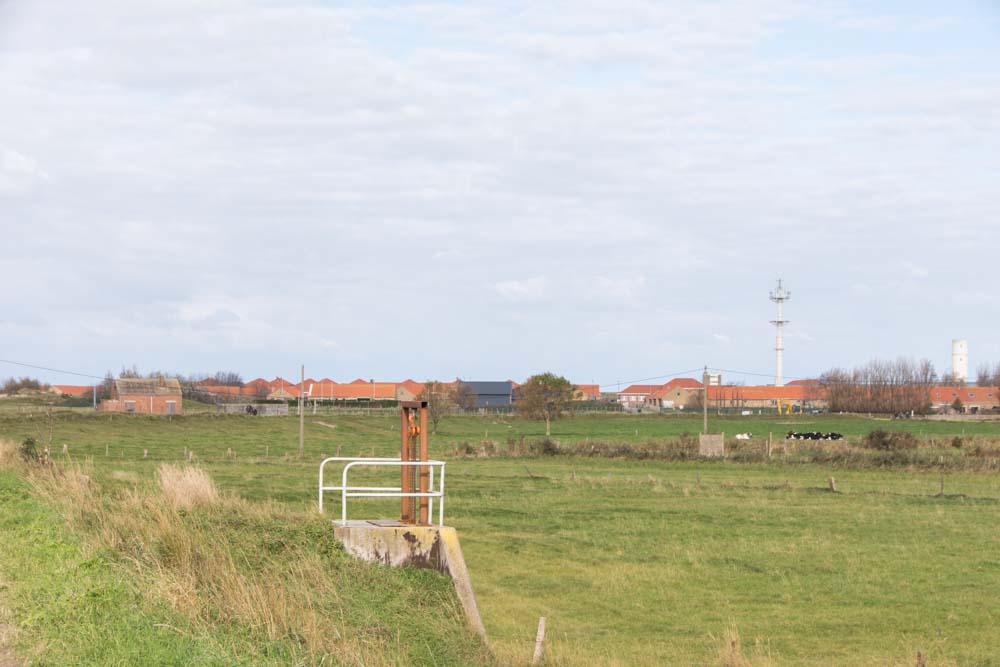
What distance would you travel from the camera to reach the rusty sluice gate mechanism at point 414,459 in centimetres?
1853

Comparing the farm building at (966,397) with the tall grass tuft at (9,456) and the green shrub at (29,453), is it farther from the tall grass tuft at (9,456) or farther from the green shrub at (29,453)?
the tall grass tuft at (9,456)

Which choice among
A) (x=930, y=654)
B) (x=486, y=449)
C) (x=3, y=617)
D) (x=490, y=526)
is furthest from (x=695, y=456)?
(x=3, y=617)

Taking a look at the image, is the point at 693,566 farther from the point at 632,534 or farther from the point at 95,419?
the point at 95,419

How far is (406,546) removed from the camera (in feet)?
58.4

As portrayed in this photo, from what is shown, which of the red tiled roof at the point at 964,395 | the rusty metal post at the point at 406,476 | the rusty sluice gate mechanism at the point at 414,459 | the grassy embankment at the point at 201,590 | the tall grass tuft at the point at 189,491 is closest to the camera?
the grassy embankment at the point at 201,590

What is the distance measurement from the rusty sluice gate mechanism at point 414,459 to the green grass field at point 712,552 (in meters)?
2.76

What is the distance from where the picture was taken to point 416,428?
19125 millimetres

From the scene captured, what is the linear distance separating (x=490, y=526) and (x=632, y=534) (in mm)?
4604

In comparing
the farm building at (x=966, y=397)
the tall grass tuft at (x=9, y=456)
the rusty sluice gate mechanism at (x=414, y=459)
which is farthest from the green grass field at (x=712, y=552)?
the farm building at (x=966, y=397)

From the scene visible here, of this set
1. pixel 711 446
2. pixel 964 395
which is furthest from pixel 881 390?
pixel 711 446

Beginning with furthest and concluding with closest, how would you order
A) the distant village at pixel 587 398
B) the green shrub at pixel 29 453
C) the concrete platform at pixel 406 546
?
the distant village at pixel 587 398
the green shrub at pixel 29 453
the concrete platform at pixel 406 546

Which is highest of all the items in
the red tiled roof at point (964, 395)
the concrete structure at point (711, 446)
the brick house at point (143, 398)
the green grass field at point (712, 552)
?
the red tiled roof at point (964, 395)

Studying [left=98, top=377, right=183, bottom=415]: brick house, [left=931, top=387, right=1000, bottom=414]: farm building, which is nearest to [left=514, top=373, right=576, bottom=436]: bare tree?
[left=98, top=377, right=183, bottom=415]: brick house

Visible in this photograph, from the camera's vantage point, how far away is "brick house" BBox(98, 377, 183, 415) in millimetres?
106688
